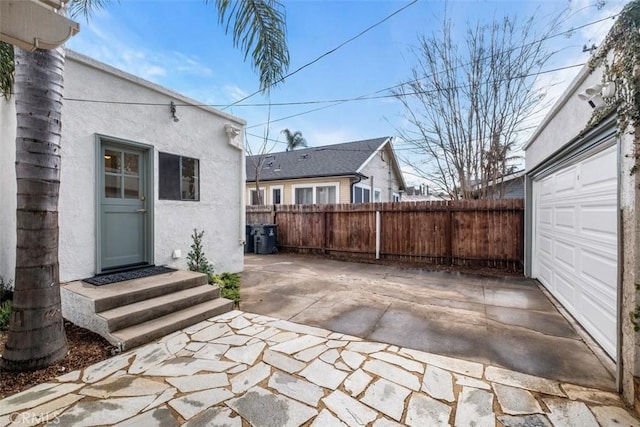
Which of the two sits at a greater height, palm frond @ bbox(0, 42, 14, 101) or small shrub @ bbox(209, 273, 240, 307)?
palm frond @ bbox(0, 42, 14, 101)

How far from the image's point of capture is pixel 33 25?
1778mm

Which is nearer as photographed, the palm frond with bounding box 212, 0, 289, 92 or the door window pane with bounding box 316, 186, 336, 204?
the palm frond with bounding box 212, 0, 289, 92

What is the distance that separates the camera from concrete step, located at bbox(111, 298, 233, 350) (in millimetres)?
2975

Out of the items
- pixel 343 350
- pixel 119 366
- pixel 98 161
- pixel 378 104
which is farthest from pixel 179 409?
pixel 378 104

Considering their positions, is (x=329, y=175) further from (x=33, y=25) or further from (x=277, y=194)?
(x=33, y=25)

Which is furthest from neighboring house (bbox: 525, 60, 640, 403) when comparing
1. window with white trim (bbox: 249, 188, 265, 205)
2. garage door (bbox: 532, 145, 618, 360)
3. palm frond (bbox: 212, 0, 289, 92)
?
window with white trim (bbox: 249, 188, 265, 205)

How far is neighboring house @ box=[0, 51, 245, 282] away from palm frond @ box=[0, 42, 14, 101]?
0.37 meters

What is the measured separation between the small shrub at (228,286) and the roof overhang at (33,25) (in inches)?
138

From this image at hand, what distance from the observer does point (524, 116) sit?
806 centimetres

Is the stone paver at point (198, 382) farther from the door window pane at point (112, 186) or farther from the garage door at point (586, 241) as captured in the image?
the garage door at point (586, 241)

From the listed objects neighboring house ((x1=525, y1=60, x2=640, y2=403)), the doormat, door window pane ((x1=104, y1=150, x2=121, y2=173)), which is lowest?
the doormat

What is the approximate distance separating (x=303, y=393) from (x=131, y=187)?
4.26 metres

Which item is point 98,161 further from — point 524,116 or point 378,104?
point 524,116

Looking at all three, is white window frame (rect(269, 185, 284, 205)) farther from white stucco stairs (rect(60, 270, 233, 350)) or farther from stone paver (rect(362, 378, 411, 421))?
stone paver (rect(362, 378, 411, 421))
